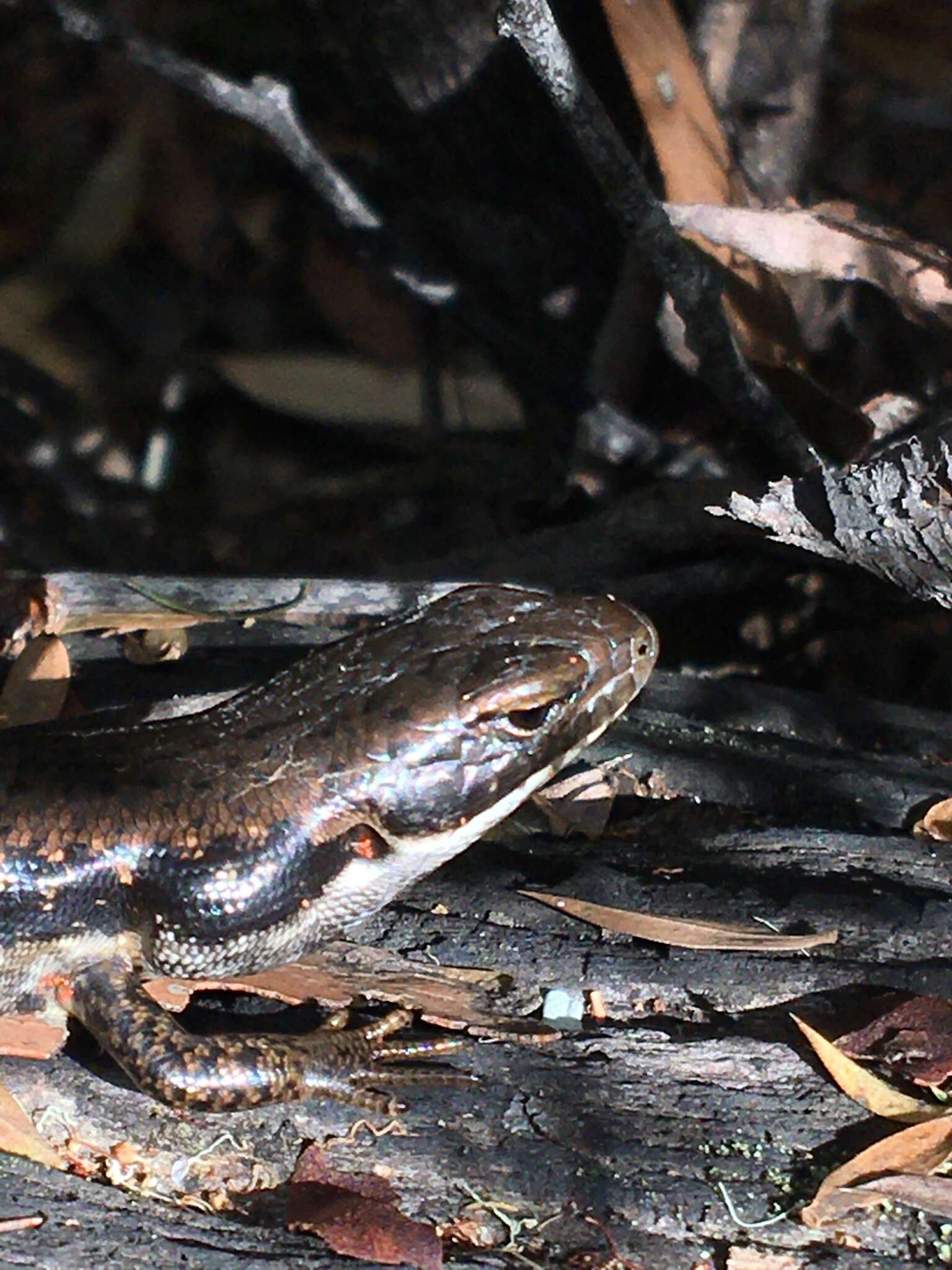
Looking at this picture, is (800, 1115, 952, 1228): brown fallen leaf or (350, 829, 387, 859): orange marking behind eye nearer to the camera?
(800, 1115, 952, 1228): brown fallen leaf

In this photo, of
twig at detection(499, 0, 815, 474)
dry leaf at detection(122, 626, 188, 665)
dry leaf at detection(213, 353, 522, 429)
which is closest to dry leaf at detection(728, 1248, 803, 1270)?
dry leaf at detection(122, 626, 188, 665)

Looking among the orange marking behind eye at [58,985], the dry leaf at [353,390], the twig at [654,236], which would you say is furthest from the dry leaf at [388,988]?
the dry leaf at [353,390]

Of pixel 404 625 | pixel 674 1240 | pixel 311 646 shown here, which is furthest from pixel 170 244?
pixel 674 1240

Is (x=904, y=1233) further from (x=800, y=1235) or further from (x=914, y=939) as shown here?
(x=914, y=939)

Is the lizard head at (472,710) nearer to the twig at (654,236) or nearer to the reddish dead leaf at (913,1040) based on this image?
the reddish dead leaf at (913,1040)

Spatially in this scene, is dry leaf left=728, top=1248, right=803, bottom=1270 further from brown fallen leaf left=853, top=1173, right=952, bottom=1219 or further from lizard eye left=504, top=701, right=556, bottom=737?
lizard eye left=504, top=701, right=556, bottom=737
